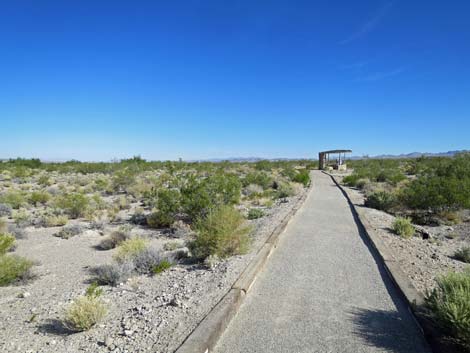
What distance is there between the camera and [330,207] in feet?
43.8

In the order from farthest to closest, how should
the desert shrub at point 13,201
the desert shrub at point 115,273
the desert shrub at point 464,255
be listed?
the desert shrub at point 13,201 → the desert shrub at point 464,255 → the desert shrub at point 115,273

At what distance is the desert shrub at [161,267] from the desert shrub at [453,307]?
467 cm

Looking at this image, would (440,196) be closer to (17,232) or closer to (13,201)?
(17,232)

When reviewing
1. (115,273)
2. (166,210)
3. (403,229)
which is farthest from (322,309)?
(166,210)

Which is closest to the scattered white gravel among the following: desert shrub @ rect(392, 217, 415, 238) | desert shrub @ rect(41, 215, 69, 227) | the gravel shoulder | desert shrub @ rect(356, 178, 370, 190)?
the gravel shoulder

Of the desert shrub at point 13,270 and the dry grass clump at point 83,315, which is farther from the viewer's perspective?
the desert shrub at point 13,270

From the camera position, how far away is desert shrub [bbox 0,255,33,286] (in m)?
6.01

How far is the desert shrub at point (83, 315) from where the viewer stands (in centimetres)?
394

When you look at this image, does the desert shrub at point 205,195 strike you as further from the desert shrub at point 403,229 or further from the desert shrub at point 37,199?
the desert shrub at point 37,199

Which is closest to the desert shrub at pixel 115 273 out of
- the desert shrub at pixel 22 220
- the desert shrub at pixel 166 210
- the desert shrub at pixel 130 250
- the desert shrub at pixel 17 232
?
the desert shrub at pixel 130 250

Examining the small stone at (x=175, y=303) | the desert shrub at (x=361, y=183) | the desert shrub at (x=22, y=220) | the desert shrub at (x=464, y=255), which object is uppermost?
the desert shrub at (x=361, y=183)

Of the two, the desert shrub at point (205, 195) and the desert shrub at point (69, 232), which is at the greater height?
the desert shrub at point (205, 195)

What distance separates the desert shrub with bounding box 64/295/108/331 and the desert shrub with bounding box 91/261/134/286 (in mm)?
1785

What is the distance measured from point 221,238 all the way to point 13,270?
431cm
